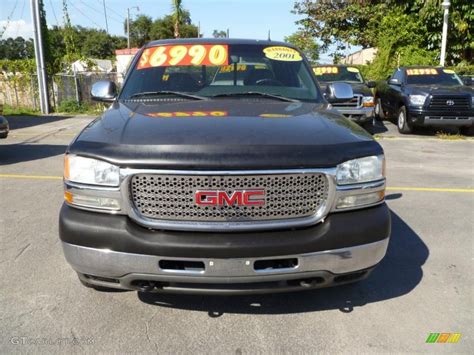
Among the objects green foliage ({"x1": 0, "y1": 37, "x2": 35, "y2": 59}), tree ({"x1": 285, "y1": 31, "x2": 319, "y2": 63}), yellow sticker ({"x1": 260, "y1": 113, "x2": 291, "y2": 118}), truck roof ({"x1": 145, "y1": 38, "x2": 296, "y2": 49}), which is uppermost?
green foliage ({"x1": 0, "y1": 37, "x2": 35, "y2": 59})

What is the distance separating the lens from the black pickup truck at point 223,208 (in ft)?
7.97

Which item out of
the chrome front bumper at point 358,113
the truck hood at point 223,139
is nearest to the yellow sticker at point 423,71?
the chrome front bumper at point 358,113

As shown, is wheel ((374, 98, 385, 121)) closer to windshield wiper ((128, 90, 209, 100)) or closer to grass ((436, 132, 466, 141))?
grass ((436, 132, 466, 141))

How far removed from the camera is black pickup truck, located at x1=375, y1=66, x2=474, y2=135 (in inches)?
429

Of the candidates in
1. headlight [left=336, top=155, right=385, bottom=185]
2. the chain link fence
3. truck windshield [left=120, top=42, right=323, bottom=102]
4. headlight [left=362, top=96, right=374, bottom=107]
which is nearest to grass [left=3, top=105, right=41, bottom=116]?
the chain link fence

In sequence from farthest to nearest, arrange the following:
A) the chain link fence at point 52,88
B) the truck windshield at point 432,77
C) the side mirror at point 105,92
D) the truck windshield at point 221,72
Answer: the chain link fence at point 52,88 < the truck windshield at point 432,77 < the side mirror at point 105,92 < the truck windshield at point 221,72

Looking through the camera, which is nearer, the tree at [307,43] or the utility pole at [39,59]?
the utility pole at [39,59]

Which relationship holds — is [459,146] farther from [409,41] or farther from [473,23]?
[473,23]

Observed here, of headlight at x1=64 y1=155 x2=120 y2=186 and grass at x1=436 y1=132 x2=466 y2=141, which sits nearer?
headlight at x1=64 y1=155 x2=120 y2=186

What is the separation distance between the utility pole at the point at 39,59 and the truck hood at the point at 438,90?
1338 cm

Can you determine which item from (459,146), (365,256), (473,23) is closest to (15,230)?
(365,256)

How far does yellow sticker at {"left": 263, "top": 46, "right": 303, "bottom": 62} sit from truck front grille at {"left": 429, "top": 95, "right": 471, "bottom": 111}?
305 inches

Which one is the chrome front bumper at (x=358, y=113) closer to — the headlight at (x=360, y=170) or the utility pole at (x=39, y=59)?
the headlight at (x=360, y=170)

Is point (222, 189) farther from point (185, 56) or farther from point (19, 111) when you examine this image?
point (19, 111)
